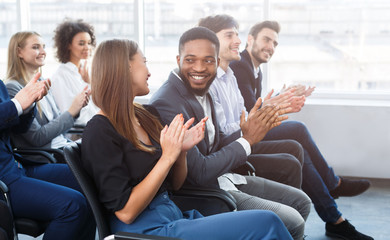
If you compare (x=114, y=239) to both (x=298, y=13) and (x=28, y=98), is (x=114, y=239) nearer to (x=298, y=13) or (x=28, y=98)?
(x=28, y=98)

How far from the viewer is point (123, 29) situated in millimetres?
4879

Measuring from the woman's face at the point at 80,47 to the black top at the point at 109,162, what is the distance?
2.07m

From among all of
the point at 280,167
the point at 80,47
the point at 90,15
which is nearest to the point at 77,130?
the point at 80,47

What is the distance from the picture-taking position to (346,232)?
2975mm

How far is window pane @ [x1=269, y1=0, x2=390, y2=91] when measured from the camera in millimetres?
4457

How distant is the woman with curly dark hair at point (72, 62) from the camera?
3428 millimetres

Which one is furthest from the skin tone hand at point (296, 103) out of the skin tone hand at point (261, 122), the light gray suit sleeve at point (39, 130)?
the light gray suit sleeve at point (39, 130)

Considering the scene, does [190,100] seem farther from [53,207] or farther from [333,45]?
[333,45]

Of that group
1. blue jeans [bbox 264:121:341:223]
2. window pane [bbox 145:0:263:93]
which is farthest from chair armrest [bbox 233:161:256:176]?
window pane [bbox 145:0:263:93]

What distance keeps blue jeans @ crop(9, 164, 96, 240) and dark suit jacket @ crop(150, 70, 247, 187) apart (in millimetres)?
523

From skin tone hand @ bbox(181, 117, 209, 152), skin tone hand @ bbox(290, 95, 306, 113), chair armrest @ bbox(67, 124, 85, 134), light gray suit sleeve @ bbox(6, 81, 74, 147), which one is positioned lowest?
chair armrest @ bbox(67, 124, 85, 134)

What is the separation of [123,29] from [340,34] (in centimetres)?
213

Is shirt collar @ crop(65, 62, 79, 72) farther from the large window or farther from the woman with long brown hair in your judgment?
the woman with long brown hair

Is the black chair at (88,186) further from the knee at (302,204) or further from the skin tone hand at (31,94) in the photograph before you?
the knee at (302,204)
